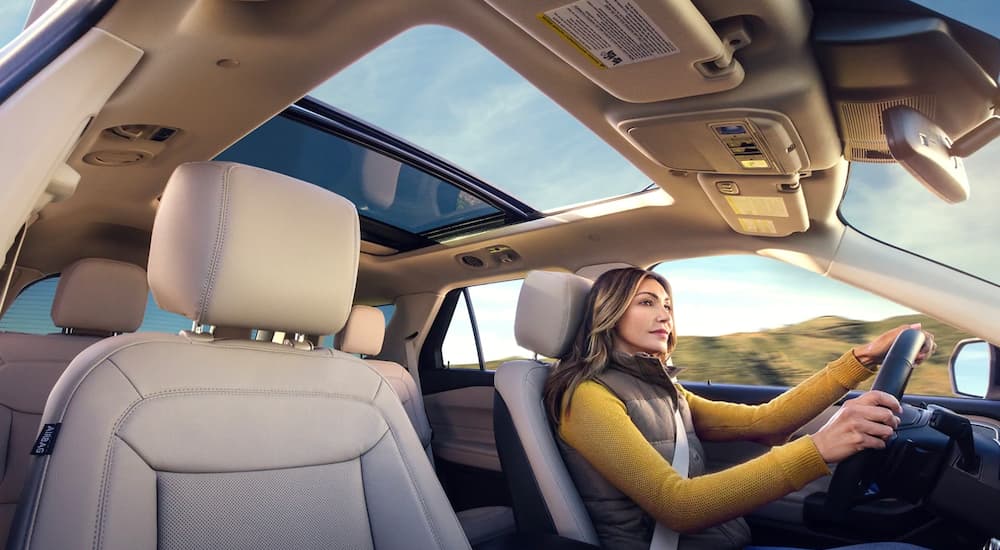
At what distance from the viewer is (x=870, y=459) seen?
1542mm

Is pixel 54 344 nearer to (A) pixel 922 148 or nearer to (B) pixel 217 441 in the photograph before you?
(B) pixel 217 441

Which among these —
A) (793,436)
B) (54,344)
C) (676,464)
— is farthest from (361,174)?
(793,436)

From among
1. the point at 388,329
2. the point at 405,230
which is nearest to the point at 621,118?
the point at 405,230

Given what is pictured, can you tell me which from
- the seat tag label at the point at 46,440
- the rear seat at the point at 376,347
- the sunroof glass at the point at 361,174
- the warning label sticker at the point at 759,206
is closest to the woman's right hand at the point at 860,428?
the warning label sticker at the point at 759,206

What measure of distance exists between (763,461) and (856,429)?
0.22m

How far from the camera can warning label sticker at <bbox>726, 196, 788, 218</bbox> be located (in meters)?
2.78

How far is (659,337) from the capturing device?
2.12 meters

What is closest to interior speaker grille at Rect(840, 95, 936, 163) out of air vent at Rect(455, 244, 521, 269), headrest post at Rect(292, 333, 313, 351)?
headrest post at Rect(292, 333, 313, 351)

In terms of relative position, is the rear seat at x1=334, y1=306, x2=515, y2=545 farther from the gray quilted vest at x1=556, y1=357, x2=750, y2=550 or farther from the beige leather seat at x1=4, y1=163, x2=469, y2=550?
the beige leather seat at x1=4, y1=163, x2=469, y2=550

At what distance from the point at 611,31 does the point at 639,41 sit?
92 millimetres

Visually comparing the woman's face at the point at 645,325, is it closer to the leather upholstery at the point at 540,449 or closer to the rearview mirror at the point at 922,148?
the leather upholstery at the point at 540,449

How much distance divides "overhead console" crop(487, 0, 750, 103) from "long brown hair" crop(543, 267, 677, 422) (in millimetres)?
609

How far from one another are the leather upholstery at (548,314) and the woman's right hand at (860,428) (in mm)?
851

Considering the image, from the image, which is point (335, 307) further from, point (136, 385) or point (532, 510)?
point (532, 510)
